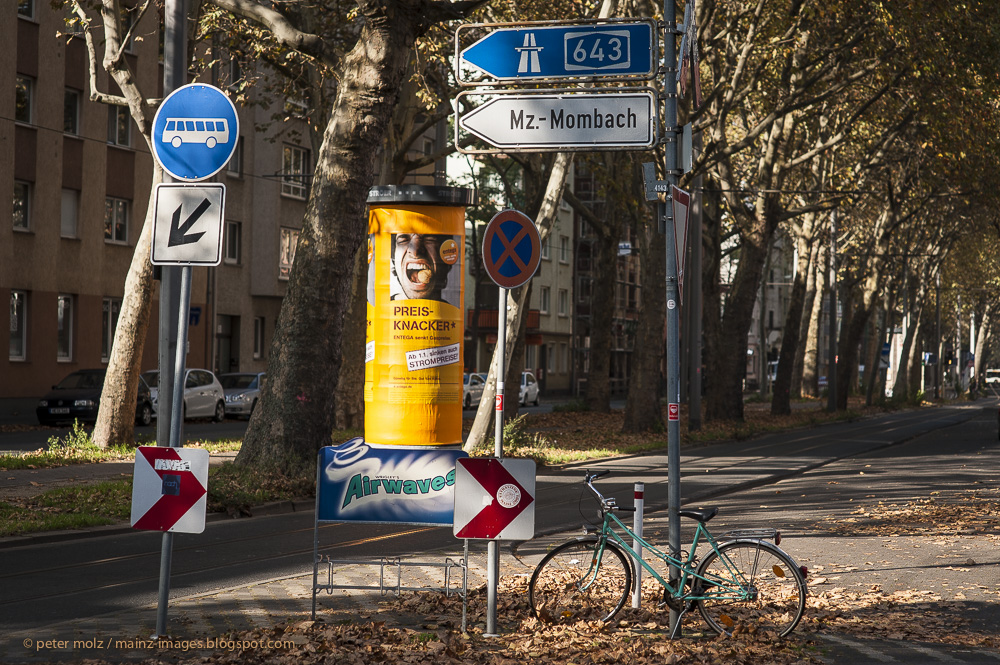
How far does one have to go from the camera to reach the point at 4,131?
30.5 m

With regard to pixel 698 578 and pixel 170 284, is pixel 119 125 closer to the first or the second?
pixel 170 284

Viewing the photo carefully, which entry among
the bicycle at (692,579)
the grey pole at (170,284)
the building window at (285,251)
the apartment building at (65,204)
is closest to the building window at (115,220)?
the apartment building at (65,204)

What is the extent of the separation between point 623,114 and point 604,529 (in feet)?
8.51

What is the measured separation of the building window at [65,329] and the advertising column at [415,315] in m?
21.5

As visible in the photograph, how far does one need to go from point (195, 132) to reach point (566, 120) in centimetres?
218

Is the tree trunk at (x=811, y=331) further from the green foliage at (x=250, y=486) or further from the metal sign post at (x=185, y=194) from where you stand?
the metal sign post at (x=185, y=194)

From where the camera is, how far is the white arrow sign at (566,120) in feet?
22.4

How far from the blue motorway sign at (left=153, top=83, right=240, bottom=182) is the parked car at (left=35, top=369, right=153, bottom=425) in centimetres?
2234

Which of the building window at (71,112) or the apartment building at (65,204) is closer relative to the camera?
the apartment building at (65,204)

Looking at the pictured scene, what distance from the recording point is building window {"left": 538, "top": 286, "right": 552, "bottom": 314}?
68.1 meters

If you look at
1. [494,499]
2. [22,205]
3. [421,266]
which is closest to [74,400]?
[22,205]

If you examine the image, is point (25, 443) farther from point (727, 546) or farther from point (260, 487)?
point (727, 546)

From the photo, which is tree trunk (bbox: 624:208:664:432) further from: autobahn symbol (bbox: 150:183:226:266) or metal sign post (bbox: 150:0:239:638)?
autobahn symbol (bbox: 150:183:226:266)

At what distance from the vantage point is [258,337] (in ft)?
146
